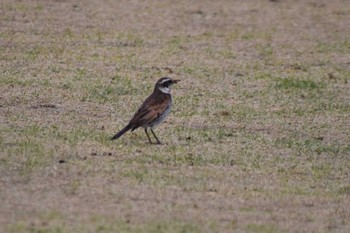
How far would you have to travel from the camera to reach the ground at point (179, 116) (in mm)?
10586

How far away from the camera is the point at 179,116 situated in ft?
49.5

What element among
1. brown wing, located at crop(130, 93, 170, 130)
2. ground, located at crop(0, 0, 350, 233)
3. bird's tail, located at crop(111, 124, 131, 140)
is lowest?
ground, located at crop(0, 0, 350, 233)

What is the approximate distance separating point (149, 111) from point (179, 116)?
1.72 metres

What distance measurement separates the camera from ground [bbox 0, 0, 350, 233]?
10586mm

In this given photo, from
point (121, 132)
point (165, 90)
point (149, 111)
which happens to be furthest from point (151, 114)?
point (165, 90)

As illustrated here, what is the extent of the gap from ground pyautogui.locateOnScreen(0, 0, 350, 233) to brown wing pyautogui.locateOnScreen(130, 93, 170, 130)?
0.30m

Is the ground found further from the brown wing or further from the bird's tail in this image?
the brown wing

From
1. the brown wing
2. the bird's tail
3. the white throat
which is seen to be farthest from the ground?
the white throat

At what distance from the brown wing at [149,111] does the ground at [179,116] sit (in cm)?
30

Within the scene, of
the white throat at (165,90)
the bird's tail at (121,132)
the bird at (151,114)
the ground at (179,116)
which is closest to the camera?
the ground at (179,116)

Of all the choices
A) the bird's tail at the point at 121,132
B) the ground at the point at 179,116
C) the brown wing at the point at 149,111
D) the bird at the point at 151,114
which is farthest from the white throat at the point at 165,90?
the bird's tail at the point at 121,132

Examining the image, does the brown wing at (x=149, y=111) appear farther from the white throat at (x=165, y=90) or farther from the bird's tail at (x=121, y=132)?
the white throat at (x=165, y=90)

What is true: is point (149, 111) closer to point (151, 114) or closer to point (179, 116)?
point (151, 114)

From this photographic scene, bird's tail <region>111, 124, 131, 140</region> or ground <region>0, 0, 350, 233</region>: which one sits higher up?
bird's tail <region>111, 124, 131, 140</region>
